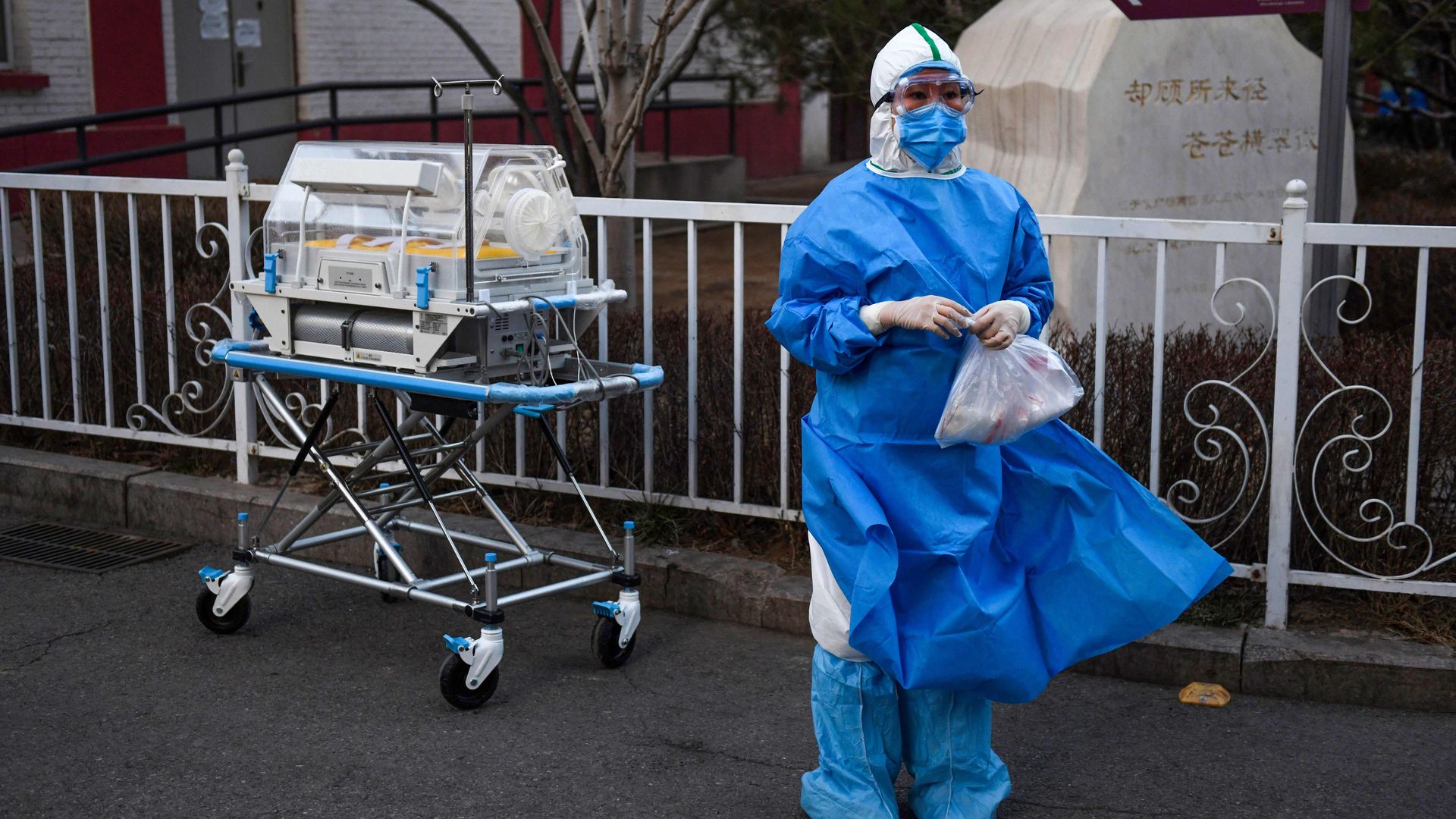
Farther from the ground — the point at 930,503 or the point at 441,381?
the point at 441,381

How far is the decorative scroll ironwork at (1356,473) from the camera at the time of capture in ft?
14.2

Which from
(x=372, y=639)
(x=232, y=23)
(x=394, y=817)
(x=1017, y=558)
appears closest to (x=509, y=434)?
(x=372, y=639)

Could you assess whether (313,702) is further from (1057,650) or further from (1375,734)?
(1375,734)

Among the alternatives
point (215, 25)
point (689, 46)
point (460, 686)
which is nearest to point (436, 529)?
point (460, 686)

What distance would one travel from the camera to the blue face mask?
3.20 meters

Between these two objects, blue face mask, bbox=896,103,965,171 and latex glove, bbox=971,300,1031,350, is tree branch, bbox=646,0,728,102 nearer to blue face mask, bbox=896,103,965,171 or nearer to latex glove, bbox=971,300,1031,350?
blue face mask, bbox=896,103,965,171

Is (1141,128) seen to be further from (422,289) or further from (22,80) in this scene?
(22,80)

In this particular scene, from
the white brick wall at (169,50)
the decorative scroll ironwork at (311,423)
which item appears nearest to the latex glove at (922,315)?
the decorative scroll ironwork at (311,423)

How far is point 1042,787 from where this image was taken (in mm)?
3715

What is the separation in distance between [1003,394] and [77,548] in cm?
385

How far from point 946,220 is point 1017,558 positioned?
736 mm

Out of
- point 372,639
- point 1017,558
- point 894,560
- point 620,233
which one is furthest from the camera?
point 620,233

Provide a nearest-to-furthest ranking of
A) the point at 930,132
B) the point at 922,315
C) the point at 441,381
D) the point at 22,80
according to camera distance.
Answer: the point at 922,315 < the point at 930,132 < the point at 441,381 < the point at 22,80

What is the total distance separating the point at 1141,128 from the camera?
754 cm
